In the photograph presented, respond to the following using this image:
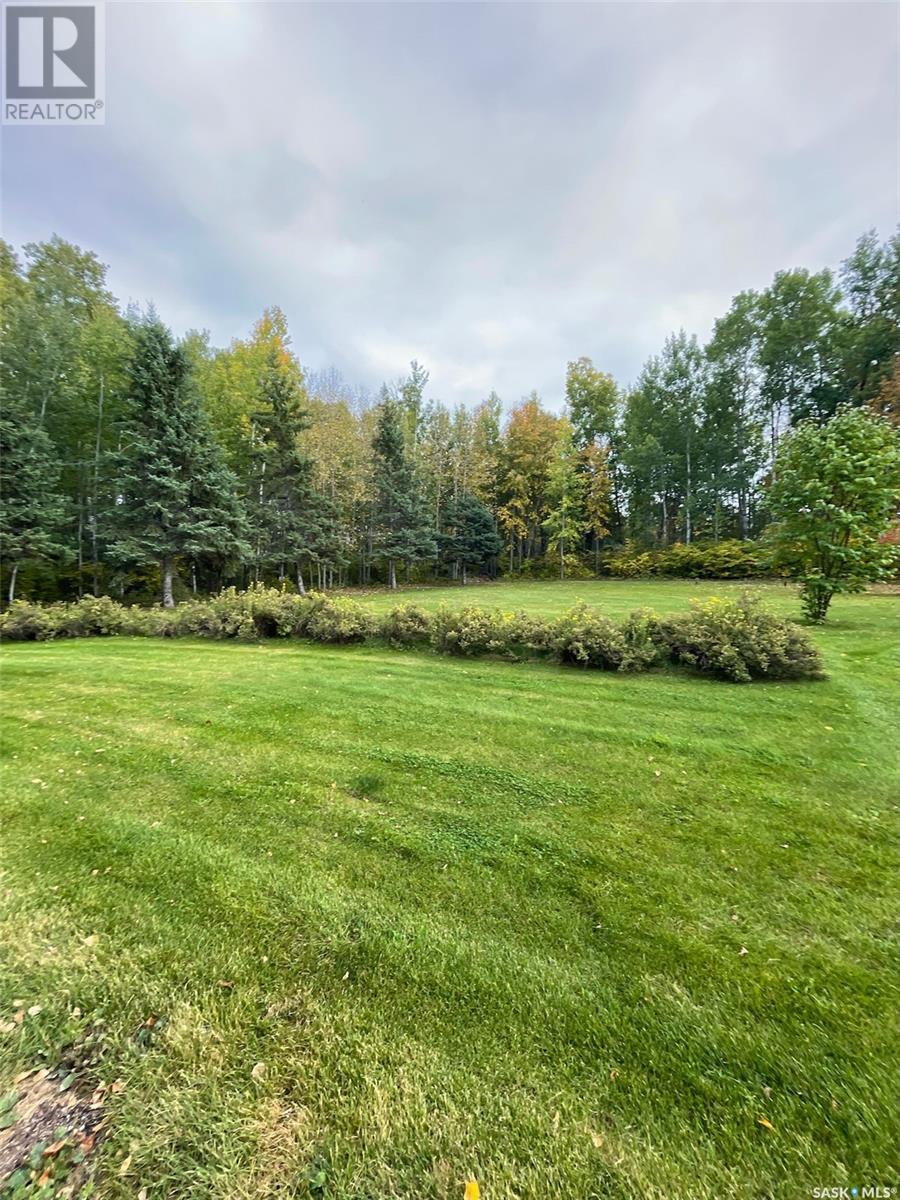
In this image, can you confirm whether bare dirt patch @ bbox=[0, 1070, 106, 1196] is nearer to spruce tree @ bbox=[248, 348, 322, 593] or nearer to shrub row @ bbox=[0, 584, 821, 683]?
shrub row @ bbox=[0, 584, 821, 683]

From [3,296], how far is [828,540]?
23468 millimetres

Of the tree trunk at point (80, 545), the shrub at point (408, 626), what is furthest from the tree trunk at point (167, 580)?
the shrub at point (408, 626)

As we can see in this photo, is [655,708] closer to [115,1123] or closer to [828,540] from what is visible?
[115,1123]

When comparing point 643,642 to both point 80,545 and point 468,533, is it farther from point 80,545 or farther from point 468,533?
point 468,533

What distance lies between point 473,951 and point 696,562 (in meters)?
21.7

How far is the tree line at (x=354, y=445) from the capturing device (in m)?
13.9

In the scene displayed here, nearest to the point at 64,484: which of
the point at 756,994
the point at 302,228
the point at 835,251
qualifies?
the point at 302,228

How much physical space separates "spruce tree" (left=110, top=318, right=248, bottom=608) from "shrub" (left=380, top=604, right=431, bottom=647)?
10105 mm

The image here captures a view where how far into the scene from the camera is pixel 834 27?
5523 millimetres

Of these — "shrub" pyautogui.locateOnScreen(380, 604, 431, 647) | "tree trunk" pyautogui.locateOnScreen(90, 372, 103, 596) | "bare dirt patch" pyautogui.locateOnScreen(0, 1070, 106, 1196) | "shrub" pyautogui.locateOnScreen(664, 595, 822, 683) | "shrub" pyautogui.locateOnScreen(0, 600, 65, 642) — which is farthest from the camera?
"tree trunk" pyautogui.locateOnScreen(90, 372, 103, 596)

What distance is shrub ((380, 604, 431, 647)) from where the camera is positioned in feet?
22.6

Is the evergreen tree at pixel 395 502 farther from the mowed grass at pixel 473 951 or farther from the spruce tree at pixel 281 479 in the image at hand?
the mowed grass at pixel 473 951

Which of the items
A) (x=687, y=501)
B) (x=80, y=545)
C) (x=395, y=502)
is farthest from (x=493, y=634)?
(x=687, y=501)

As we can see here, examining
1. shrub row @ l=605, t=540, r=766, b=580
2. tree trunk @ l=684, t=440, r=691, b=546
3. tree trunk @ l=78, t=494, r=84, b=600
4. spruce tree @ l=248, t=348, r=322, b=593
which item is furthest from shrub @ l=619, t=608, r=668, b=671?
tree trunk @ l=684, t=440, r=691, b=546
